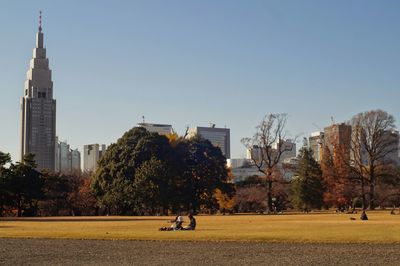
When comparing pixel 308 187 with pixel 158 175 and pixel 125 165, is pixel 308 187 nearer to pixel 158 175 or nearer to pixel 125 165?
pixel 158 175

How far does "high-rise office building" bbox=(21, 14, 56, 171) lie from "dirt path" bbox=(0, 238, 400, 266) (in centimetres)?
16526

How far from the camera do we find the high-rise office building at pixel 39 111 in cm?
18312

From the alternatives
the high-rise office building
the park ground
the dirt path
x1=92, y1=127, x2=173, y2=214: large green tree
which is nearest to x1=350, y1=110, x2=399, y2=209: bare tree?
x1=92, y1=127, x2=173, y2=214: large green tree

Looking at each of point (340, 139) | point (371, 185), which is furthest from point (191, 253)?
point (340, 139)

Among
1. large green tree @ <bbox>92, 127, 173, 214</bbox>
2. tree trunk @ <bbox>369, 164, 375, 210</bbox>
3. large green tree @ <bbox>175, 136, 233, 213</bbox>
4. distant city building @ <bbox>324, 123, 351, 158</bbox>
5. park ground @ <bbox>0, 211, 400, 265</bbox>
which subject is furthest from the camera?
distant city building @ <bbox>324, 123, 351, 158</bbox>

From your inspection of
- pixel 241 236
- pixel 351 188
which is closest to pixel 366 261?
pixel 241 236

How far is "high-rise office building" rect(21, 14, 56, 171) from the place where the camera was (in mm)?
183125

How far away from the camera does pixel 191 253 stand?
18.8m

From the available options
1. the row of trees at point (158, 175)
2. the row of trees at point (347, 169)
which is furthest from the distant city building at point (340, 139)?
the row of trees at point (158, 175)

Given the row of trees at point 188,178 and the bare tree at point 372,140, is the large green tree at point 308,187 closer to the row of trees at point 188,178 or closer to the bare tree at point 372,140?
the row of trees at point 188,178

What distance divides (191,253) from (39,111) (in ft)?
589

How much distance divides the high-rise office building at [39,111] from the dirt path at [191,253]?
6506 inches

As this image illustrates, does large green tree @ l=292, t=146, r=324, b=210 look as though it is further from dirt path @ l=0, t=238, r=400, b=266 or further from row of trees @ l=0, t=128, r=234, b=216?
dirt path @ l=0, t=238, r=400, b=266

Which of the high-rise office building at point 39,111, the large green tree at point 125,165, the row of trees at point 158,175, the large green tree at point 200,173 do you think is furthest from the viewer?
the high-rise office building at point 39,111
